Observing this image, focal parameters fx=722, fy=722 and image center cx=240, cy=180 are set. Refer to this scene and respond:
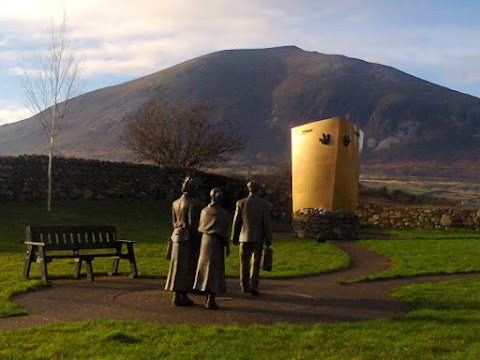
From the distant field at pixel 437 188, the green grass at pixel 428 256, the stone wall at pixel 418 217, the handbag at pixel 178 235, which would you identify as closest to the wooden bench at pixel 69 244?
the handbag at pixel 178 235

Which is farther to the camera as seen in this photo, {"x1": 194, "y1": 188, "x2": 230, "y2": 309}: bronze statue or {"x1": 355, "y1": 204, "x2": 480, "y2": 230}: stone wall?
{"x1": 355, "y1": 204, "x2": 480, "y2": 230}: stone wall

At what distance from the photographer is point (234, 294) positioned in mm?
10891

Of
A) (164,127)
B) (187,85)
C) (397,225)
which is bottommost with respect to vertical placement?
(397,225)

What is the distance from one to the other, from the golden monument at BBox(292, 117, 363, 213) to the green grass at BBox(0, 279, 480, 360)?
13.6 m

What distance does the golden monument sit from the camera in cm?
2234

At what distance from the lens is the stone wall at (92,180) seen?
2639cm

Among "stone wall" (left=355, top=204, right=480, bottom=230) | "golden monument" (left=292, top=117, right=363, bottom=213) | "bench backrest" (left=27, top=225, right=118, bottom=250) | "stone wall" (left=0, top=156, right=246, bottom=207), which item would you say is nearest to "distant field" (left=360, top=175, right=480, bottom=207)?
"stone wall" (left=355, top=204, right=480, bottom=230)

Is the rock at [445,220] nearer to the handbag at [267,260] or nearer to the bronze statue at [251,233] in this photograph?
the bronze statue at [251,233]

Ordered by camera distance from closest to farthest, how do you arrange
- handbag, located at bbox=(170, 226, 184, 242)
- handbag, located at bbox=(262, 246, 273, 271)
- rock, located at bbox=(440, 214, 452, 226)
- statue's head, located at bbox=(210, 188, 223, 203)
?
handbag, located at bbox=(170, 226, 184, 242) → statue's head, located at bbox=(210, 188, 223, 203) → handbag, located at bbox=(262, 246, 273, 271) → rock, located at bbox=(440, 214, 452, 226)

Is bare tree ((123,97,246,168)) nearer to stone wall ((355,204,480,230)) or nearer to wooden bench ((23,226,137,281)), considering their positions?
stone wall ((355,204,480,230))

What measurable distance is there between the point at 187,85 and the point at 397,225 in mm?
131969

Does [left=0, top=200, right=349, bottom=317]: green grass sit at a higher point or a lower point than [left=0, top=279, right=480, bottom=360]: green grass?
lower

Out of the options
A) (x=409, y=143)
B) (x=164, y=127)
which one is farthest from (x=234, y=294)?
(x=409, y=143)

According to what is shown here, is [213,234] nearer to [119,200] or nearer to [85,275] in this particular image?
[85,275]
